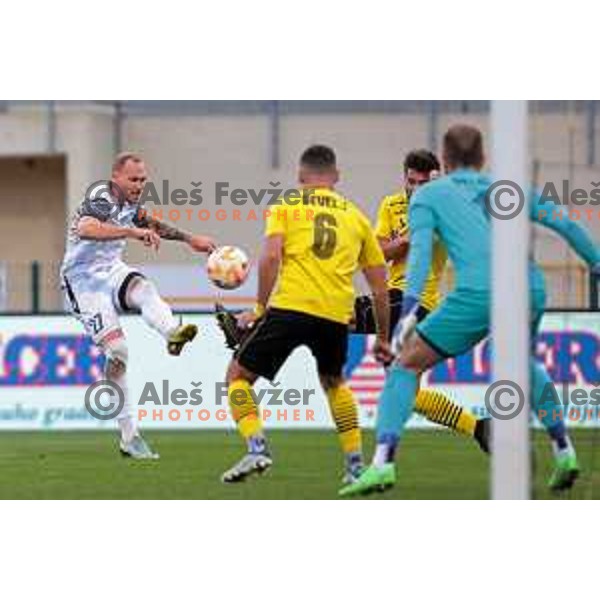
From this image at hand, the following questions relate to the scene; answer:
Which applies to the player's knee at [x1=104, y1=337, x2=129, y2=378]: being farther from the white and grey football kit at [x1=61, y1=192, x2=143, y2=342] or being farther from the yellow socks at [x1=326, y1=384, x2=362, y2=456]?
the yellow socks at [x1=326, y1=384, x2=362, y2=456]

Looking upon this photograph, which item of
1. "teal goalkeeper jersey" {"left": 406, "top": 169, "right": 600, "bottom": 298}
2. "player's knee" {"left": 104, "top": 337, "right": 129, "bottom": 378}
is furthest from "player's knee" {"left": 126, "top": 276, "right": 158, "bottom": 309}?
"teal goalkeeper jersey" {"left": 406, "top": 169, "right": 600, "bottom": 298}

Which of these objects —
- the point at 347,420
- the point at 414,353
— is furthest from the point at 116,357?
the point at 414,353

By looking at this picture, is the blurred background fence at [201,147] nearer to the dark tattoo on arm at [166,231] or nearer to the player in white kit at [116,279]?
the player in white kit at [116,279]

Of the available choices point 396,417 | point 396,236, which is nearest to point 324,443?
point 396,236

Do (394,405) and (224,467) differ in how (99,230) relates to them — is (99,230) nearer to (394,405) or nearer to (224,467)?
(224,467)

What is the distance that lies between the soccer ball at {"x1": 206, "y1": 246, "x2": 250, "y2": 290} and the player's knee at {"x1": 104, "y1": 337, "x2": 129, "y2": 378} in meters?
0.89

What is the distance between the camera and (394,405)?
31.8 ft

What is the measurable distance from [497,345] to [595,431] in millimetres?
7412

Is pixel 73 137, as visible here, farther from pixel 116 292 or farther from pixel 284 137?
pixel 116 292

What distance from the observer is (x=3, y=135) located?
2806 cm

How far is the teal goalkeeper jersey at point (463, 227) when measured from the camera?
9.52 metres

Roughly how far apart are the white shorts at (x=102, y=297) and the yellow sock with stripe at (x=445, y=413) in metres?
2.41

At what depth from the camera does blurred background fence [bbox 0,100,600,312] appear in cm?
2580

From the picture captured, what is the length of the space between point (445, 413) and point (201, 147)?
16.2 metres
